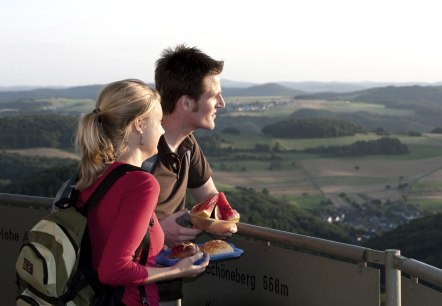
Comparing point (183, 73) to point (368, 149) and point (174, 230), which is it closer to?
point (174, 230)

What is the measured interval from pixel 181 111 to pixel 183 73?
187mm

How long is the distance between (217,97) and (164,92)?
260mm

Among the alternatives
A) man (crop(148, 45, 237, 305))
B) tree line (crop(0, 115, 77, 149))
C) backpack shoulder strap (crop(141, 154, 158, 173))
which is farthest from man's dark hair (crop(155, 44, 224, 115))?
tree line (crop(0, 115, 77, 149))

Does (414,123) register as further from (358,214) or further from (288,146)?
(358,214)

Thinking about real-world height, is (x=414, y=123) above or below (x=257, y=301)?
below

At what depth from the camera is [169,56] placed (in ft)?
13.0

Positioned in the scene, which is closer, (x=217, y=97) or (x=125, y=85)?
(x=125, y=85)

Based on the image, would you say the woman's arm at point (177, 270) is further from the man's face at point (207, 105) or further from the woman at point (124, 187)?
the man's face at point (207, 105)

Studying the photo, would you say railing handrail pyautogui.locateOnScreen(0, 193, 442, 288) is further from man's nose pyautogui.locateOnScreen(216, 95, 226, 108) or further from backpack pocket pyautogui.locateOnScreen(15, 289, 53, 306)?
backpack pocket pyautogui.locateOnScreen(15, 289, 53, 306)

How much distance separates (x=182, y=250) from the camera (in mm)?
3559

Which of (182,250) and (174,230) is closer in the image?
(182,250)

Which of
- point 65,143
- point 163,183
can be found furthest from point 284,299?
point 65,143

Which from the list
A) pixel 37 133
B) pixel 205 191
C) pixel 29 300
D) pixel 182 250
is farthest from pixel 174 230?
pixel 37 133

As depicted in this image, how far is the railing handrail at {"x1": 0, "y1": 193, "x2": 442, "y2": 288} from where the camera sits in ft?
9.97
